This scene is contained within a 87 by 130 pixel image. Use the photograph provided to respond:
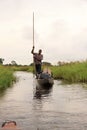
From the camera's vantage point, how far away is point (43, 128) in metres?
10.9

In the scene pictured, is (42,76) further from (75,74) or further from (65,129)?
(65,129)

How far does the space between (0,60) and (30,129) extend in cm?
7518

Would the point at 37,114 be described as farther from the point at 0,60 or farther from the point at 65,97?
the point at 0,60

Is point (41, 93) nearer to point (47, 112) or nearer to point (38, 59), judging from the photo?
point (38, 59)

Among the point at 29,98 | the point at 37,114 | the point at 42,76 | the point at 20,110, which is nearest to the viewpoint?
the point at 37,114

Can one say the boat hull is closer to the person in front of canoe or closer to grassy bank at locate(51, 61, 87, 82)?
the person in front of canoe

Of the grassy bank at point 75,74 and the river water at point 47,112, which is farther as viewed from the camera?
the grassy bank at point 75,74

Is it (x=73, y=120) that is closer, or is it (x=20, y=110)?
(x=73, y=120)

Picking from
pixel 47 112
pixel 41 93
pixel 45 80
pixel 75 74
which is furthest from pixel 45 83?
pixel 47 112

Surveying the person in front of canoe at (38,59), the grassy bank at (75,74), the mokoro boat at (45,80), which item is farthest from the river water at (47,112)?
the grassy bank at (75,74)

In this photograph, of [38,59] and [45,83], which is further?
[38,59]

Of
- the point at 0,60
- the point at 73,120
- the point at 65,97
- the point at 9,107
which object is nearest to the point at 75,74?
the point at 65,97

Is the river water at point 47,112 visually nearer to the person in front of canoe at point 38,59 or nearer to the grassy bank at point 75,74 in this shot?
the person in front of canoe at point 38,59

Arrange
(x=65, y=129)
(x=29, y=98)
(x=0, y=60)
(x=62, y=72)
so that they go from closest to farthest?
(x=65, y=129) < (x=29, y=98) < (x=62, y=72) < (x=0, y=60)
